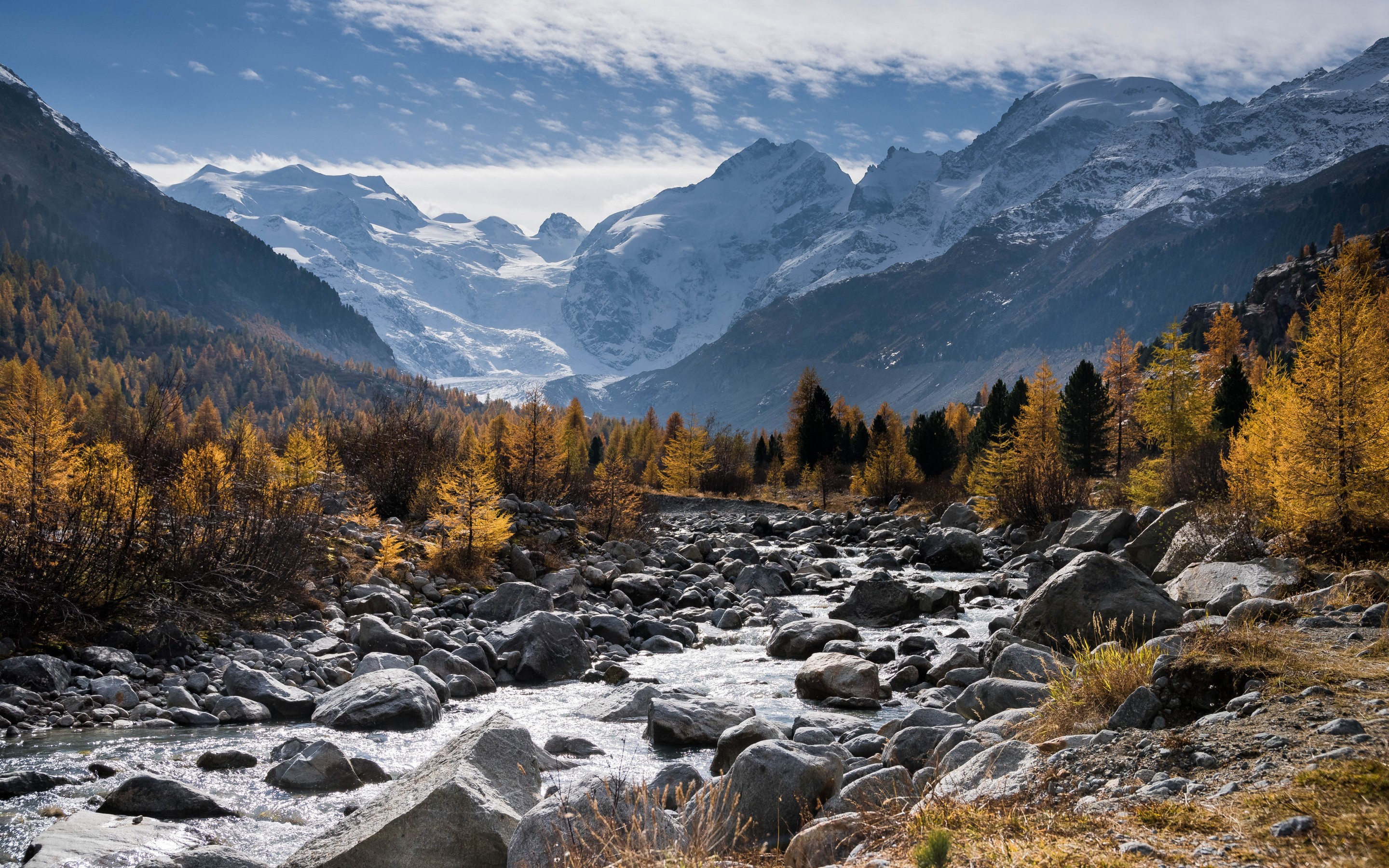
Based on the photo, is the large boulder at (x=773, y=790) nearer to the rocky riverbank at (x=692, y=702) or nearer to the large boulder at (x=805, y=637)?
the rocky riverbank at (x=692, y=702)

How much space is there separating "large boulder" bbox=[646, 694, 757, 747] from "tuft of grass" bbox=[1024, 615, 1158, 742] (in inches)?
193

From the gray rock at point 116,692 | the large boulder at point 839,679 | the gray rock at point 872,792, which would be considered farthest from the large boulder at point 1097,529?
the gray rock at point 116,692

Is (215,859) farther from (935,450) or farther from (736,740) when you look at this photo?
(935,450)

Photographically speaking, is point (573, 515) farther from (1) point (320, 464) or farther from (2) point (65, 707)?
(2) point (65, 707)

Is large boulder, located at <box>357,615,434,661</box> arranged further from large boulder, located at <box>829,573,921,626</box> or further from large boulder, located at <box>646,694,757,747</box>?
large boulder, located at <box>829,573,921,626</box>

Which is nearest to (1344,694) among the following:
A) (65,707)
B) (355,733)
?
(355,733)

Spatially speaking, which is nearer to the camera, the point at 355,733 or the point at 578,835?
the point at 578,835

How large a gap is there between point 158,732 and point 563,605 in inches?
438

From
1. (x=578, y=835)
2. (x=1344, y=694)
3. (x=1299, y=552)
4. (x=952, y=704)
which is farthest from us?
(x=1299, y=552)

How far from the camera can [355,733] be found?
11.8 metres

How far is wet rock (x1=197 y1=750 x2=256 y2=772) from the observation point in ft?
32.6

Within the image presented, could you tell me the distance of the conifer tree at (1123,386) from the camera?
195 ft

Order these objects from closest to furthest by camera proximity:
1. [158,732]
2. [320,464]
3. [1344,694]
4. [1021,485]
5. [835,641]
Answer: [1344,694]
[158,732]
[835,641]
[320,464]
[1021,485]

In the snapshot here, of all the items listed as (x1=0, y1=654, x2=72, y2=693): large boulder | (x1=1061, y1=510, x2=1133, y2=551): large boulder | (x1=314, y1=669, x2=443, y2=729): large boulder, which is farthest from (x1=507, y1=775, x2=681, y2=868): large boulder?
(x1=1061, y1=510, x2=1133, y2=551): large boulder
